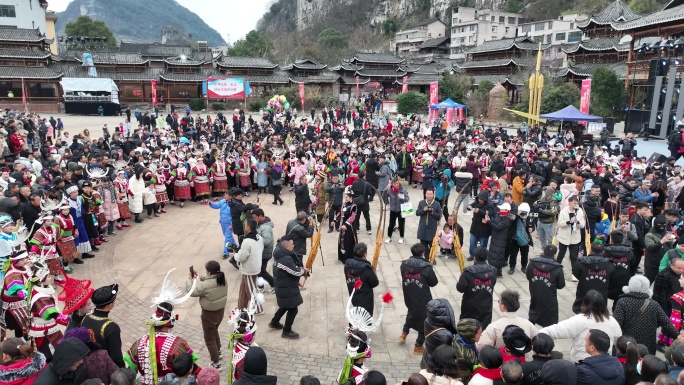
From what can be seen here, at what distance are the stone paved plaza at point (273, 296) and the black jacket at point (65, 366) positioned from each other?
2416mm

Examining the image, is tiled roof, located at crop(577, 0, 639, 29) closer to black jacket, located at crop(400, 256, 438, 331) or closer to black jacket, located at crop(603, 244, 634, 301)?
black jacket, located at crop(603, 244, 634, 301)

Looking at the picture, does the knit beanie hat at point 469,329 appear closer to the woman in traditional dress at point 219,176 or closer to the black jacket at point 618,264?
the black jacket at point 618,264

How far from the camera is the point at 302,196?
10.8 meters

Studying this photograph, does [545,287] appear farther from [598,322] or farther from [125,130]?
[125,130]

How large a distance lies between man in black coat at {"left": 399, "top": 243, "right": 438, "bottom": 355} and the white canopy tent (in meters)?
40.7

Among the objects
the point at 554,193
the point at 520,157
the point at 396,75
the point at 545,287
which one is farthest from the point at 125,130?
the point at 396,75

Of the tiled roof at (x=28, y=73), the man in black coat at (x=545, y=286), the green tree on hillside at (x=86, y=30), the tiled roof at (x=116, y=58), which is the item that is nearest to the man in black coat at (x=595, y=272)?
the man in black coat at (x=545, y=286)

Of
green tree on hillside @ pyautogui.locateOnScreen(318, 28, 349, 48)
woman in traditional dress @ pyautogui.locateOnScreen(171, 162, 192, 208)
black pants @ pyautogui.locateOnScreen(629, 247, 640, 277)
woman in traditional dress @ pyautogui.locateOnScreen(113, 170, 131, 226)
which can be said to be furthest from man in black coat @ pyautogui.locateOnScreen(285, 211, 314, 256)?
green tree on hillside @ pyautogui.locateOnScreen(318, 28, 349, 48)

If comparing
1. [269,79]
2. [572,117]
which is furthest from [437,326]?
[269,79]

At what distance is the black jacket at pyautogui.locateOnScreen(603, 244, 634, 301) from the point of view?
6.09 meters

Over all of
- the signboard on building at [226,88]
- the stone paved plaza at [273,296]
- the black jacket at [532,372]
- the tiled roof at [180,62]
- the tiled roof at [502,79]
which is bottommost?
the stone paved plaza at [273,296]

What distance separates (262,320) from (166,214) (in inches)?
271

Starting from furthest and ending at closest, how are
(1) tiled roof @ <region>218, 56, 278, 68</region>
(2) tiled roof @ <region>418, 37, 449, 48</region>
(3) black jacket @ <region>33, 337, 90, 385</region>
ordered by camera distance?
(2) tiled roof @ <region>418, 37, 449, 48</region> < (1) tiled roof @ <region>218, 56, 278, 68</region> < (3) black jacket @ <region>33, 337, 90, 385</region>

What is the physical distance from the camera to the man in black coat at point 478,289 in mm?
5438
